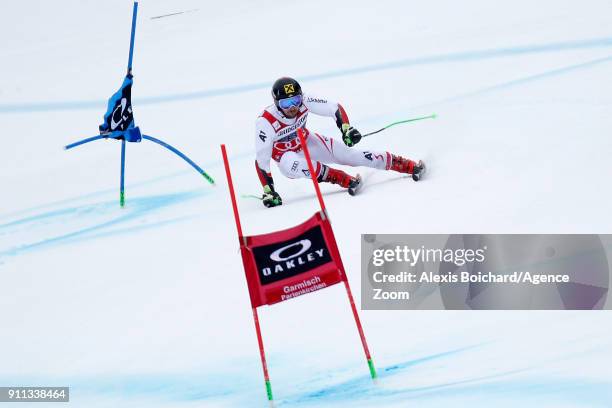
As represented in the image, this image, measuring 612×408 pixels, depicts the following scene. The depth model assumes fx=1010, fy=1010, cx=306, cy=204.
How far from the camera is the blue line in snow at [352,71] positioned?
10.4 m

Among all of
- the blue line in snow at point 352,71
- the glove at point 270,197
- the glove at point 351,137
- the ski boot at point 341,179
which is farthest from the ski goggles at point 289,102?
the blue line in snow at point 352,71

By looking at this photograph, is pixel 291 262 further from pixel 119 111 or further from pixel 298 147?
pixel 119 111

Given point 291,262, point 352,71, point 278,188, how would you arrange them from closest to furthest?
point 291,262 < point 278,188 < point 352,71

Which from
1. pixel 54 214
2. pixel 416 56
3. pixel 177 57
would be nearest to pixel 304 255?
pixel 54 214

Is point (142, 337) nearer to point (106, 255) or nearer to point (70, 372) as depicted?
point (70, 372)

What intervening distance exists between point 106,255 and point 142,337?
62.2 inches

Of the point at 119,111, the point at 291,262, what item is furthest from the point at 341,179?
the point at 291,262

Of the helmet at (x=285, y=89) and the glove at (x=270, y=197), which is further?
the glove at (x=270, y=197)

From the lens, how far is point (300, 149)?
25.0 ft

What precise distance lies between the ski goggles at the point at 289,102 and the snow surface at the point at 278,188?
780mm

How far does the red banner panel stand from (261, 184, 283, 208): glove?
2.69 meters

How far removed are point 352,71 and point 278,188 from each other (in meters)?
3.22

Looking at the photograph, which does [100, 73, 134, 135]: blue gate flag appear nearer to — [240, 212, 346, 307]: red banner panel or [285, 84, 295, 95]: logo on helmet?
[285, 84, 295, 95]: logo on helmet

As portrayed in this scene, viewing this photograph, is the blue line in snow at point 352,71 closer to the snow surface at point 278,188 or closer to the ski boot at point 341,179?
the snow surface at point 278,188
